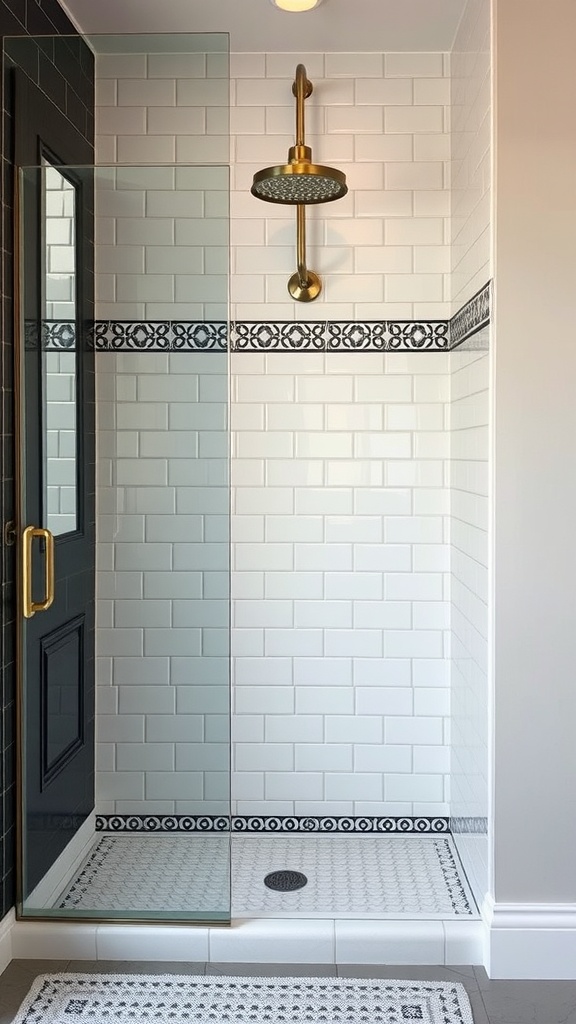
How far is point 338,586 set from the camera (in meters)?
3.06

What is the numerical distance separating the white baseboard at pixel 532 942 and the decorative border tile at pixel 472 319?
55.8 inches

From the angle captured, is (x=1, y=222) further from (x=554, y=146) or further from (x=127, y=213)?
(x=554, y=146)

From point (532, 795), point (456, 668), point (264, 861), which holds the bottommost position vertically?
point (264, 861)

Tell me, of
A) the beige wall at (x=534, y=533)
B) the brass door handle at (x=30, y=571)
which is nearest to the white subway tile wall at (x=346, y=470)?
the beige wall at (x=534, y=533)

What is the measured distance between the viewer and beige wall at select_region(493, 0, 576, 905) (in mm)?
2258

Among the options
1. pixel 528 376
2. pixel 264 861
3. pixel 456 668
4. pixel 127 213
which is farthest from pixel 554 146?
pixel 264 861

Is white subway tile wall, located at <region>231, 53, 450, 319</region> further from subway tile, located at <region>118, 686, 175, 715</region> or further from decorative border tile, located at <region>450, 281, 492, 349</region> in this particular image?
subway tile, located at <region>118, 686, 175, 715</region>

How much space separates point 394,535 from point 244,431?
0.60 meters

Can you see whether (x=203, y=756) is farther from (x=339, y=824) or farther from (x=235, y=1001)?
(x=339, y=824)

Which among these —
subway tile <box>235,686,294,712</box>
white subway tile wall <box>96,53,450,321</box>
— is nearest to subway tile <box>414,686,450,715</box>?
subway tile <box>235,686,294,712</box>

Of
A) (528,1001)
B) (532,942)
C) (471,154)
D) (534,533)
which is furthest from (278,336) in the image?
(528,1001)

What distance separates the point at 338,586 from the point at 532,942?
1206 mm

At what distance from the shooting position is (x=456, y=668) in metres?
2.93

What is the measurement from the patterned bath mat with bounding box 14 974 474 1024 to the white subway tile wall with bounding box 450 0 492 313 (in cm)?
174
